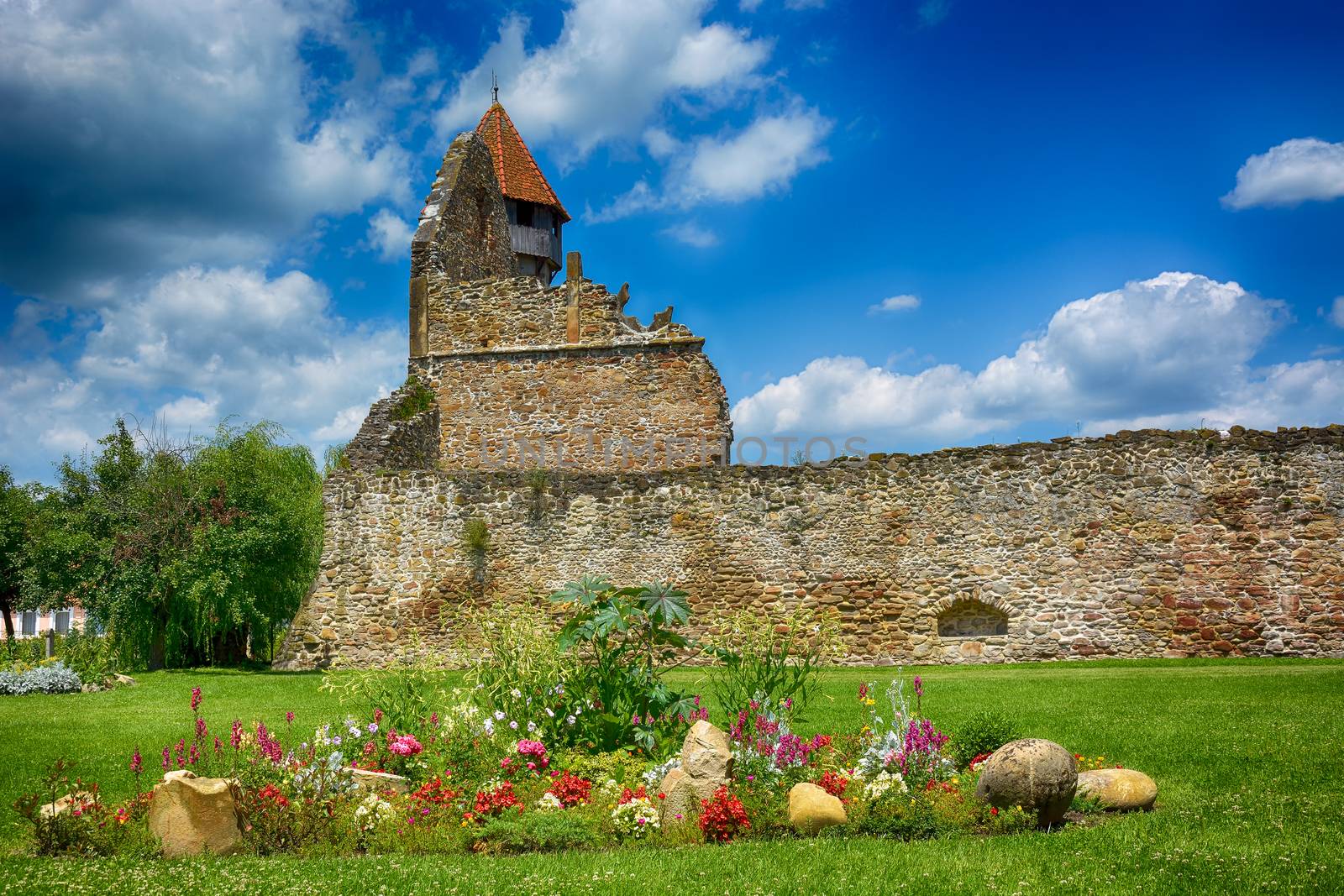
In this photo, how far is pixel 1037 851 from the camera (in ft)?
19.1

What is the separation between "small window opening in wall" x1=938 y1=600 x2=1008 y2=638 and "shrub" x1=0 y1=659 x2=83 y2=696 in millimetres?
14050

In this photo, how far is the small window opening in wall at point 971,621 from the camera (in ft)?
52.9

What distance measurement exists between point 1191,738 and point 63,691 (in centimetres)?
1578

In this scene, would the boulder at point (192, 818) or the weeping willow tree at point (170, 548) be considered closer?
the boulder at point (192, 818)

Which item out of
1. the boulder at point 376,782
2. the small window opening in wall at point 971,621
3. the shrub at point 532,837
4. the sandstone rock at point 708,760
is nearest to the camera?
the shrub at point 532,837

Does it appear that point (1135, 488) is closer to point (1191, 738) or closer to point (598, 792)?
point (1191, 738)

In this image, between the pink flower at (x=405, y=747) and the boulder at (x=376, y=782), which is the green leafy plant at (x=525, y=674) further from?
the boulder at (x=376, y=782)

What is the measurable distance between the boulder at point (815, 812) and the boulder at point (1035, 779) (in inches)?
39.1

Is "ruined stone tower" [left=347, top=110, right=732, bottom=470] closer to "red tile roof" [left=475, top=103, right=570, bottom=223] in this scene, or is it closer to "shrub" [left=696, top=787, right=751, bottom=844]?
"red tile roof" [left=475, top=103, right=570, bottom=223]

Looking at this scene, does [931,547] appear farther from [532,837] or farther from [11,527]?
[11,527]

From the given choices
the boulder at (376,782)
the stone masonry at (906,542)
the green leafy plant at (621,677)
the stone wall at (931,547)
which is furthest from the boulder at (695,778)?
the stone wall at (931,547)

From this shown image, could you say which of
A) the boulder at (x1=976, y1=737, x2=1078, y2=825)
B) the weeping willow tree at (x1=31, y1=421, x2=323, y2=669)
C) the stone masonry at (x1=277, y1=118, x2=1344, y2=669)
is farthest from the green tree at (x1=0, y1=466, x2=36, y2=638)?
the boulder at (x1=976, y1=737, x2=1078, y2=825)

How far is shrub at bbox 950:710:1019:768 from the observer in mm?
7684

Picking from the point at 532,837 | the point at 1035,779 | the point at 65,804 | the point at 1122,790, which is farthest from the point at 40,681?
the point at 1122,790
